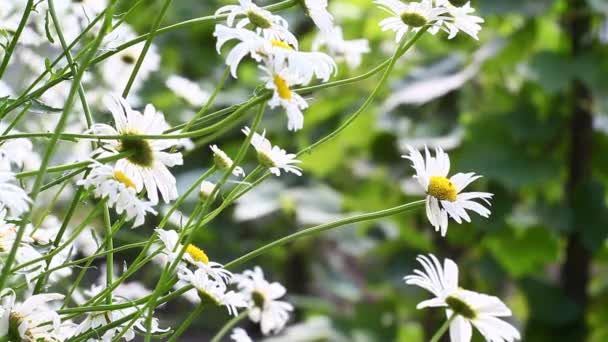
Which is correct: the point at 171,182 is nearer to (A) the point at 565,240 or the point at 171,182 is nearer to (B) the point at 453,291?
(B) the point at 453,291

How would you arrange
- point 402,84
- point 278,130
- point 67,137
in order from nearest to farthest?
point 67,137 → point 402,84 → point 278,130

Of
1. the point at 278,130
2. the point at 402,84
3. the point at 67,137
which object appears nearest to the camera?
the point at 67,137

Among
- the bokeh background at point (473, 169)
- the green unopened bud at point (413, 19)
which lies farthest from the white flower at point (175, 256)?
the bokeh background at point (473, 169)

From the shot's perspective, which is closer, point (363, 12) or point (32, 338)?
point (32, 338)

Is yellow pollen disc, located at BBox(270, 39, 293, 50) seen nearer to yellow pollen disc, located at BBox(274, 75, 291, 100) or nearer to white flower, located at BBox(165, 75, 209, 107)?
yellow pollen disc, located at BBox(274, 75, 291, 100)

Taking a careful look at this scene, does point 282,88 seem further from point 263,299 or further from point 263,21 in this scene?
point 263,299

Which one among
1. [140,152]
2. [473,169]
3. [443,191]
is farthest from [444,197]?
[473,169]

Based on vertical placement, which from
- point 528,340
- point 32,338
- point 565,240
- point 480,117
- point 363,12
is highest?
point 363,12

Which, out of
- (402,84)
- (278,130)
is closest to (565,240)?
(402,84)

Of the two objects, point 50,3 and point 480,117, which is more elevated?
point 480,117
